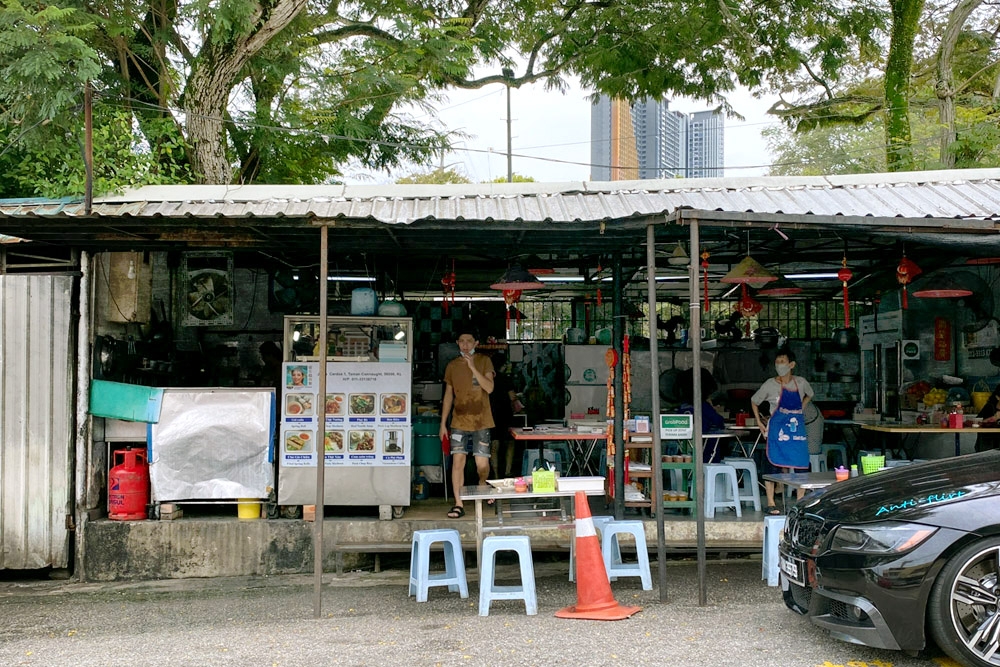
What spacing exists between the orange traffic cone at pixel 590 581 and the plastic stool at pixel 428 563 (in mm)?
1096

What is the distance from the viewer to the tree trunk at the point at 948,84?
Answer: 743 inches

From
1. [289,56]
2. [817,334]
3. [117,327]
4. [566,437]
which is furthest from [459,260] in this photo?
[817,334]

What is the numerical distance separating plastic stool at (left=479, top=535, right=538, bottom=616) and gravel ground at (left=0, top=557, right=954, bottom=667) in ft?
0.40

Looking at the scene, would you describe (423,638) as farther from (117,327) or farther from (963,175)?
(963,175)

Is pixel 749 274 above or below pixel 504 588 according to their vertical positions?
above

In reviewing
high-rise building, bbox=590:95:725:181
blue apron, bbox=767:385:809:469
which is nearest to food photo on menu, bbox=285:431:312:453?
blue apron, bbox=767:385:809:469

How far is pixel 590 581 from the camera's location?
689 cm

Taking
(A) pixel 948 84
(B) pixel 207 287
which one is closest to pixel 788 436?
(B) pixel 207 287

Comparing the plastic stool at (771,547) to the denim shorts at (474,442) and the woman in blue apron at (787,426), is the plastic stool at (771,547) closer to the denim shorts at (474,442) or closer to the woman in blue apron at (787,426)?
the woman in blue apron at (787,426)

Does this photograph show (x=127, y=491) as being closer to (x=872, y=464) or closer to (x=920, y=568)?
(x=872, y=464)

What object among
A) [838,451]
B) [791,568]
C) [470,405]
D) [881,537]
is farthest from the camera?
[838,451]

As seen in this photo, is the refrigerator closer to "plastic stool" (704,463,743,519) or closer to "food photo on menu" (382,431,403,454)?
"plastic stool" (704,463,743,519)

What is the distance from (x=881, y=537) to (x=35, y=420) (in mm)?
7476

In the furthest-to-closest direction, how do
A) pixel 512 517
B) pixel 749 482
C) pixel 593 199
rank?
1. pixel 749 482
2. pixel 593 199
3. pixel 512 517
